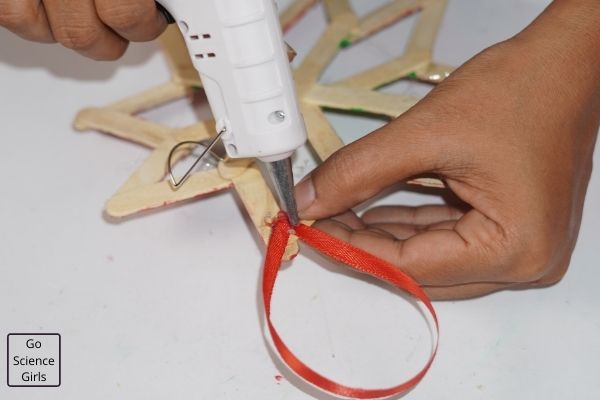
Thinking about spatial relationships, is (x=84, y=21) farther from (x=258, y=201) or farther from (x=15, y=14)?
(x=258, y=201)

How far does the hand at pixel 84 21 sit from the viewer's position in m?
0.93

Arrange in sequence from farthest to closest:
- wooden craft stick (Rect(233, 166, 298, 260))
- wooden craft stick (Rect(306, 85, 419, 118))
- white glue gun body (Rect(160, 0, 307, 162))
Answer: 1. wooden craft stick (Rect(306, 85, 419, 118))
2. wooden craft stick (Rect(233, 166, 298, 260))
3. white glue gun body (Rect(160, 0, 307, 162))

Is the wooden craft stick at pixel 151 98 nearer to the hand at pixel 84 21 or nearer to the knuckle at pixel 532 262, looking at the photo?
the hand at pixel 84 21

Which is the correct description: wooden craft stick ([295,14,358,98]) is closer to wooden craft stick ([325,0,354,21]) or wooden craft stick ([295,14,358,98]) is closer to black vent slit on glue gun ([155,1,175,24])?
wooden craft stick ([325,0,354,21])

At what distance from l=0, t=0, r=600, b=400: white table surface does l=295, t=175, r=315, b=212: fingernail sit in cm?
11

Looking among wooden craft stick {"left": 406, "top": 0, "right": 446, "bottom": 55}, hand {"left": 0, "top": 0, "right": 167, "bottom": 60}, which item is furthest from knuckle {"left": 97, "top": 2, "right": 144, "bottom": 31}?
wooden craft stick {"left": 406, "top": 0, "right": 446, "bottom": 55}

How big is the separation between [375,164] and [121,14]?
34cm

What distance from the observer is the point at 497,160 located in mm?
883

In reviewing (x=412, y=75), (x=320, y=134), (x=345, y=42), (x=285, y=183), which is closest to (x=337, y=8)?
(x=345, y=42)

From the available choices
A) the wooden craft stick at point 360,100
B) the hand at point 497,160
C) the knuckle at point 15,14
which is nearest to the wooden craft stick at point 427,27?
the wooden craft stick at point 360,100

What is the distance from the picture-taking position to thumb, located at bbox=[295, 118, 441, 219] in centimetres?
90

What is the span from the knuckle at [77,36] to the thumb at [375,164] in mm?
331

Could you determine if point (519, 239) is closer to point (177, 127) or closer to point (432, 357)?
point (432, 357)

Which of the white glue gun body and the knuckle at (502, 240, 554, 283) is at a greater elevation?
the white glue gun body
